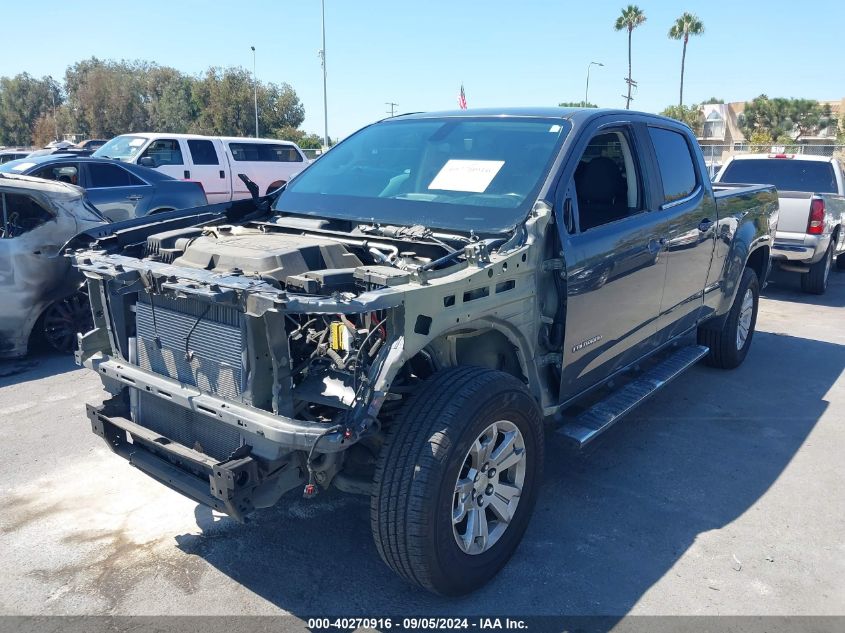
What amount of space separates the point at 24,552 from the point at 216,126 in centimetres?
4779

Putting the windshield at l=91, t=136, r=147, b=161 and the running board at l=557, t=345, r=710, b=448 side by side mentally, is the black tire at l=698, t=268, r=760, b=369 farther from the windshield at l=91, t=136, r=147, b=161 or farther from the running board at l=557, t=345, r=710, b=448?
the windshield at l=91, t=136, r=147, b=161

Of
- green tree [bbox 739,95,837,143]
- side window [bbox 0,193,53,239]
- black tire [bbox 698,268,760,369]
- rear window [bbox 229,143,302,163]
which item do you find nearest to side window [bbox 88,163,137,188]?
side window [bbox 0,193,53,239]

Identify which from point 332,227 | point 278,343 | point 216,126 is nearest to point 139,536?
point 278,343

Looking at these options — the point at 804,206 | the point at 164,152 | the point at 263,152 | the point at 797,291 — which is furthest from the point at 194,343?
the point at 263,152

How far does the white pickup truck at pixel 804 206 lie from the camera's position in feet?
30.6

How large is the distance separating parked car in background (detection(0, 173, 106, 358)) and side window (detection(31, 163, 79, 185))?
151 inches

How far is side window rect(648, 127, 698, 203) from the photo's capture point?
4.60 meters

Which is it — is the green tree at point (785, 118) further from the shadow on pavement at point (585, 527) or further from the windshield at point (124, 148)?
the shadow on pavement at point (585, 527)

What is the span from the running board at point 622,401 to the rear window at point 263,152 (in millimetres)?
12501

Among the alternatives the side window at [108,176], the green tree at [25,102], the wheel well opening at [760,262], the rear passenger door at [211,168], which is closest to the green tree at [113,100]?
the green tree at [25,102]

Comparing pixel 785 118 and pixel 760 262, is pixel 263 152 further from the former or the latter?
pixel 785 118

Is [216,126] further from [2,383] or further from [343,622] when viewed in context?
[343,622]

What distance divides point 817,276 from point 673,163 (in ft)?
21.1

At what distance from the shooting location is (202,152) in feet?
48.1
